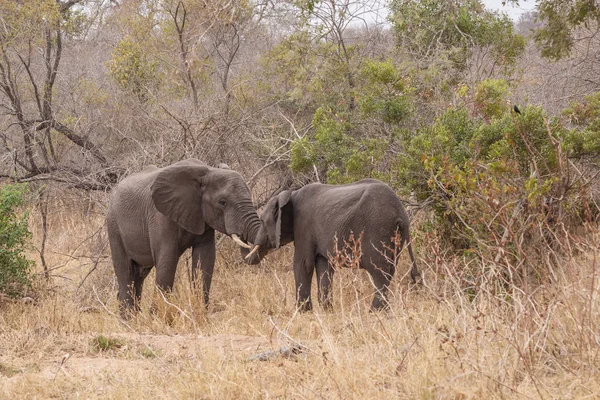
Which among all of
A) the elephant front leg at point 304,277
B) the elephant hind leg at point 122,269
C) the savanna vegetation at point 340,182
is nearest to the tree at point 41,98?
the savanna vegetation at point 340,182

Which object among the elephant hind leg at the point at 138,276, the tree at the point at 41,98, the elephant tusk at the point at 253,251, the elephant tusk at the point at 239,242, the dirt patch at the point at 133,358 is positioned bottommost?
the elephant hind leg at the point at 138,276

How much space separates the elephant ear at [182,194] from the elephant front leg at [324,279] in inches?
49.2

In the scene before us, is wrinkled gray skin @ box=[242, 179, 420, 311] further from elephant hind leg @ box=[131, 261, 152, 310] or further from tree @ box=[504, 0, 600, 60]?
tree @ box=[504, 0, 600, 60]

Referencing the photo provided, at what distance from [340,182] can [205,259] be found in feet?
6.60

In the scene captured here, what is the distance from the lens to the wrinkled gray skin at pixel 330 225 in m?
7.66

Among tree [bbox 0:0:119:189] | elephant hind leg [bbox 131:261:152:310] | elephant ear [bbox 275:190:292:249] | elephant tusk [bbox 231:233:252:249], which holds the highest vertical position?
tree [bbox 0:0:119:189]

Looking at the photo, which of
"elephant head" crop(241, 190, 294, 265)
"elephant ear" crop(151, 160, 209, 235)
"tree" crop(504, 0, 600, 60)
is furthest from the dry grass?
"tree" crop(504, 0, 600, 60)

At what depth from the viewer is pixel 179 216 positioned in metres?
8.35

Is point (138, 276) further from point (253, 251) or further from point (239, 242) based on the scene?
point (253, 251)

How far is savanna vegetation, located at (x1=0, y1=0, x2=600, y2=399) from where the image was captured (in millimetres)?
4480

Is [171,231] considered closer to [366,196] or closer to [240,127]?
[366,196]

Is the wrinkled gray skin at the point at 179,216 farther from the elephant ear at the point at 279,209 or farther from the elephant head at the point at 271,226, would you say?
the elephant ear at the point at 279,209

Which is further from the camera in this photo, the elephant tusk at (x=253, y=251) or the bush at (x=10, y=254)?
the bush at (x=10, y=254)

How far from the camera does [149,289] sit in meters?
10.0
